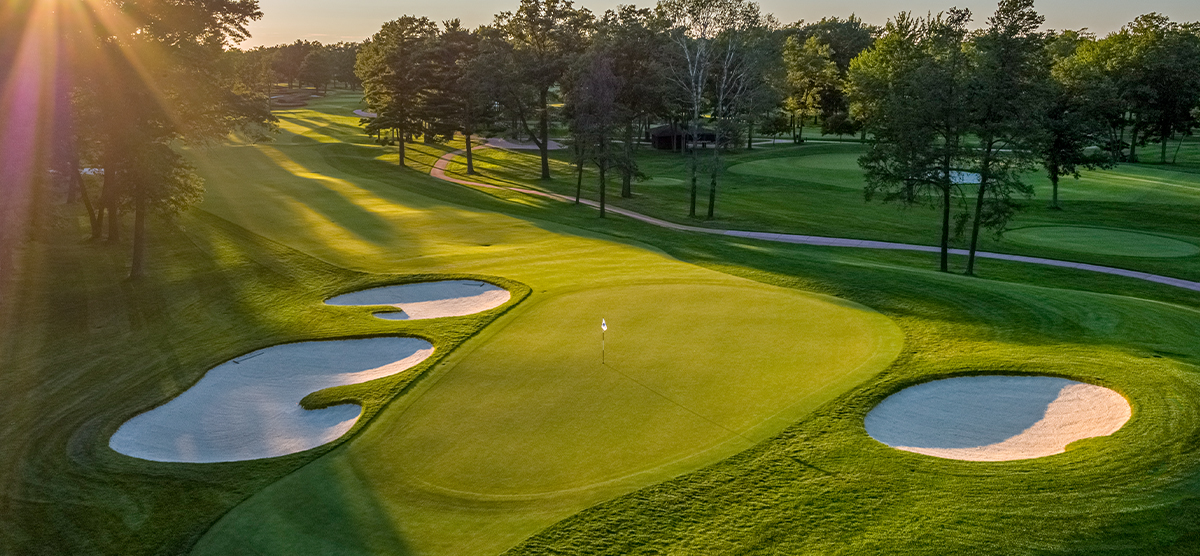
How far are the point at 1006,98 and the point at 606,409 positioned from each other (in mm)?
24436

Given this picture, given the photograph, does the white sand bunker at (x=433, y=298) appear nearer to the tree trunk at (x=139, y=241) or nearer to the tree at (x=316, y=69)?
the tree trunk at (x=139, y=241)

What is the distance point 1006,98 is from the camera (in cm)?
3034

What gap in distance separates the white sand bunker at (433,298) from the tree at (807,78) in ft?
276

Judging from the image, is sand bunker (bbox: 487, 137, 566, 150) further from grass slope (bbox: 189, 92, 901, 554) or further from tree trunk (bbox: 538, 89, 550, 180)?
grass slope (bbox: 189, 92, 901, 554)

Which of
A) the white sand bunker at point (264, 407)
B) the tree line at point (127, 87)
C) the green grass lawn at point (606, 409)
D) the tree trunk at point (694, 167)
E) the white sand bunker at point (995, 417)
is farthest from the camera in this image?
the tree trunk at point (694, 167)

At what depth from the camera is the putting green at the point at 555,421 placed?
11.4m

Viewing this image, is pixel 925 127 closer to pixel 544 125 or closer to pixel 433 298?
pixel 433 298

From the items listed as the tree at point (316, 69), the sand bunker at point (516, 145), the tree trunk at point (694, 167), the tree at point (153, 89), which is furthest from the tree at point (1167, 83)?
the tree at point (316, 69)

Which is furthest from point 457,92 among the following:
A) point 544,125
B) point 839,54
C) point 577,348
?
point 839,54

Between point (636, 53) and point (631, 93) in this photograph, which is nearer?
point (631, 93)

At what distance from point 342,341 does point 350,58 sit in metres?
180

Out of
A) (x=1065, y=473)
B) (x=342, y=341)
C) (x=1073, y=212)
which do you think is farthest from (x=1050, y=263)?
(x=342, y=341)

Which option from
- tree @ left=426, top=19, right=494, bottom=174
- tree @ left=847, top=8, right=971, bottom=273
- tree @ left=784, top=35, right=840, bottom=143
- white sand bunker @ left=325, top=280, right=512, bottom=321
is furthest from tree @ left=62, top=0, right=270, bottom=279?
tree @ left=784, top=35, right=840, bottom=143

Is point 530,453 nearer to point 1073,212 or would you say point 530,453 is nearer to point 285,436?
point 285,436
